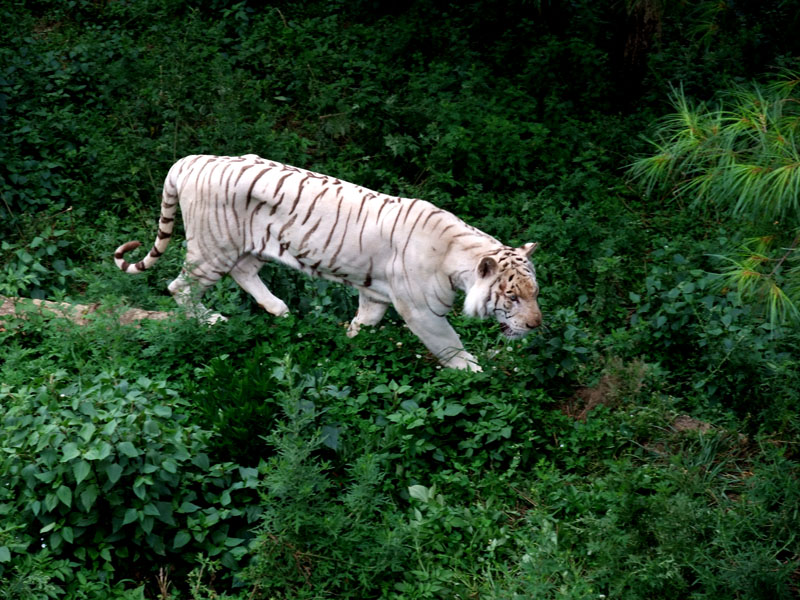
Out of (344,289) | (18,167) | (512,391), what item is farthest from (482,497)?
(18,167)

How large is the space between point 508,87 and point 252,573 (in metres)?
6.03

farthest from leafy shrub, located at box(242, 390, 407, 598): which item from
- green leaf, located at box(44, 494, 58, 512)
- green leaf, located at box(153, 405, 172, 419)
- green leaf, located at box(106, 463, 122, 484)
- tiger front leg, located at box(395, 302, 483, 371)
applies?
tiger front leg, located at box(395, 302, 483, 371)

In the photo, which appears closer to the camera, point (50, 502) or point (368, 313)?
point (50, 502)

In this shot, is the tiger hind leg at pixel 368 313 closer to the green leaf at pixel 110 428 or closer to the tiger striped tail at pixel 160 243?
the tiger striped tail at pixel 160 243

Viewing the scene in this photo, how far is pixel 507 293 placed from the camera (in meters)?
5.71

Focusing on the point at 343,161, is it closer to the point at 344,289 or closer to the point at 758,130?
the point at 344,289

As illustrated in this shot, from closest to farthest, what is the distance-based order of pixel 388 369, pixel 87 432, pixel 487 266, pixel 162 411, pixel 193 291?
pixel 87 432, pixel 162 411, pixel 487 266, pixel 388 369, pixel 193 291

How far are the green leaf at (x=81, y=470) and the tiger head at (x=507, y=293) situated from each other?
2329 millimetres

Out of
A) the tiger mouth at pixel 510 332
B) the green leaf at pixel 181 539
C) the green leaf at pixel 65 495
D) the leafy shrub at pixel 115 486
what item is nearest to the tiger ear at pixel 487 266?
the tiger mouth at pixel 510 332

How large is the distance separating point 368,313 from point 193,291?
1.06 m

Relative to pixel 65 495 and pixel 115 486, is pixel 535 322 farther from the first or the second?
pixel 65 495

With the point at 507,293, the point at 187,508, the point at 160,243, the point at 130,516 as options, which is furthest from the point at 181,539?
the point at 160,243

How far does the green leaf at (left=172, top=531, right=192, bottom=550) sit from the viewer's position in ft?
15.0

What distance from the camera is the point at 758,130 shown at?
4.15m
